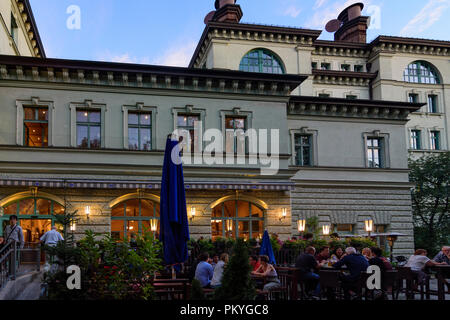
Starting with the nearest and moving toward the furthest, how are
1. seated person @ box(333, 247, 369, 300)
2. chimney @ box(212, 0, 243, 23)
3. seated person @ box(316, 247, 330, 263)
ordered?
seated person @ box(333, 247, 369, 300) → seated person @ box(316, 247, 330, 263) → chimney @ box(212, 0, 243, 23)

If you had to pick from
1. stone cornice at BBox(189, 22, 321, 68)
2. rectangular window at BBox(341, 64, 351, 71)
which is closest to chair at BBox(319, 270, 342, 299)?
stone cornice at BBox(189, 22, 321, 68)

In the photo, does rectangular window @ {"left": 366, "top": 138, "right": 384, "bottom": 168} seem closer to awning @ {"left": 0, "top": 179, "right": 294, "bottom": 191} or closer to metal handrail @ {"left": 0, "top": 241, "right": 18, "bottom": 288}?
awning @ {"left": 0, "top": 179, "right": 294, "bottom": 191}

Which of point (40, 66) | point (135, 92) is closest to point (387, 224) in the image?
point (135, 92)

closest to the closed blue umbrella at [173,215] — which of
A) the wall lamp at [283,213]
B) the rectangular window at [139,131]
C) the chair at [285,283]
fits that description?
the chair at [285,283]

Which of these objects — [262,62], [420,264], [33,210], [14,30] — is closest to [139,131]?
[33,210]

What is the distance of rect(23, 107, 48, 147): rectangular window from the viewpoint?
20094mm

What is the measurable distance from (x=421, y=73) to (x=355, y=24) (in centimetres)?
803

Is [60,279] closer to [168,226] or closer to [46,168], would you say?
[168,226]

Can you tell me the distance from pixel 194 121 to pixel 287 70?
582 inches

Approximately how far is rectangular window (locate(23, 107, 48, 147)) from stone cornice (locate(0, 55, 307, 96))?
147cm

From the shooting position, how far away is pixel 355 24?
4450 cm

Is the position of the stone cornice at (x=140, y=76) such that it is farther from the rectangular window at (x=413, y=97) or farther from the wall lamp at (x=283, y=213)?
the rectangular window at (x=413, y=97)

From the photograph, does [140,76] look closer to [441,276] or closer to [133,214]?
[133,214]

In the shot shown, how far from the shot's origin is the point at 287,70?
3428 centimetres
